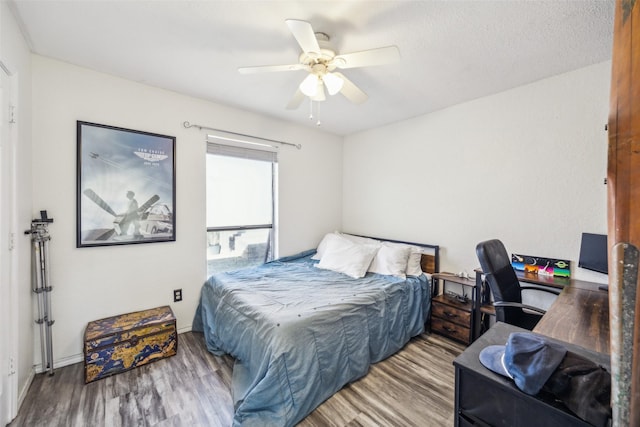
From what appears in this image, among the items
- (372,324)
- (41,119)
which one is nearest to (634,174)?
(372,324)

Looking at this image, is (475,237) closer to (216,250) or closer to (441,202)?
(441,202)

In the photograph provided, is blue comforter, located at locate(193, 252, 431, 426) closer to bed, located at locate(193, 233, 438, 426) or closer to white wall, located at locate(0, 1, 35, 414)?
bed, located at locate(193, 233, 438, 426)

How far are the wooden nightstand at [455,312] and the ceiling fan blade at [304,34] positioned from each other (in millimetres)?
2389

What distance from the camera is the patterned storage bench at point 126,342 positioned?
78.7 inches

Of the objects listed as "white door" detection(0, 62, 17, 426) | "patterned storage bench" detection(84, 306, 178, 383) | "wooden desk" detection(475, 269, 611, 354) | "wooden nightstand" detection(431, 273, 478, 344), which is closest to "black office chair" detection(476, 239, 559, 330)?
"wooden desk" detection(475, 269, 611, 354)

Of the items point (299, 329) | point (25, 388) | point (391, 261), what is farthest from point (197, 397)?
point (391, 261)

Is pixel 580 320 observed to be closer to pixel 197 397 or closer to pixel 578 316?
pixel 578 316

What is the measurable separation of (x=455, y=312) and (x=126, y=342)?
9.47 feet

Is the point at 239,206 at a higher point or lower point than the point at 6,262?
higher

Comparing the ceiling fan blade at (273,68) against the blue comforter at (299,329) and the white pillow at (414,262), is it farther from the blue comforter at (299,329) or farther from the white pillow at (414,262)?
the white pillow at (414,262)

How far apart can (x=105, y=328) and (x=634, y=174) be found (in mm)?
2943

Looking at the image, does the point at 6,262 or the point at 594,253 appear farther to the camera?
the point at 594,253

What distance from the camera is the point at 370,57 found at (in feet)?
5.16

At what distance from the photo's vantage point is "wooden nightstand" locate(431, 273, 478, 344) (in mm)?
2467
